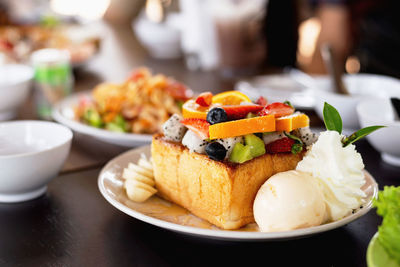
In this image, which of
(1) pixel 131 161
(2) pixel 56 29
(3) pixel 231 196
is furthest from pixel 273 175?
(2) pixel 56 29

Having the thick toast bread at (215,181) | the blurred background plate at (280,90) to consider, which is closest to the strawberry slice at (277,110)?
the thick toast bread at (215,181)

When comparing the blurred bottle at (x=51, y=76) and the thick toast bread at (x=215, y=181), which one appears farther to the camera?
the blurred bottle at (x=51, y=76)

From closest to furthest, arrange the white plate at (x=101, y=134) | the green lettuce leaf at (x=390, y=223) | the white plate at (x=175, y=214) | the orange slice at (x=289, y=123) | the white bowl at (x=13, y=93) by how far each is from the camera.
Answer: the green lettuce leaf at (x=390, y=223), the white plate at (x=175, y=214), the orange slice at (x=289, y=123), the white plate at (x=101, y=134), the white bowl at (x=13, y=93)

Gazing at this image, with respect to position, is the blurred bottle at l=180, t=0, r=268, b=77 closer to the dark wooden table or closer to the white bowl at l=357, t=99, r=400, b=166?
the white bowl at l=357, t=99, r=400, b=166

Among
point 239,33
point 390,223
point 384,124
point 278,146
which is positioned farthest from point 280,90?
point 390,223

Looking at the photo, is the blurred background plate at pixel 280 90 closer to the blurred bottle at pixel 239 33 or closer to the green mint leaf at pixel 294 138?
the blurred bottle at pixel 239 33

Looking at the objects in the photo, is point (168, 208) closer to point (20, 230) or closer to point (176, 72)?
point (20, 230)

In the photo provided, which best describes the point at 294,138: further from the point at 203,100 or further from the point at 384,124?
the point at 384,124
